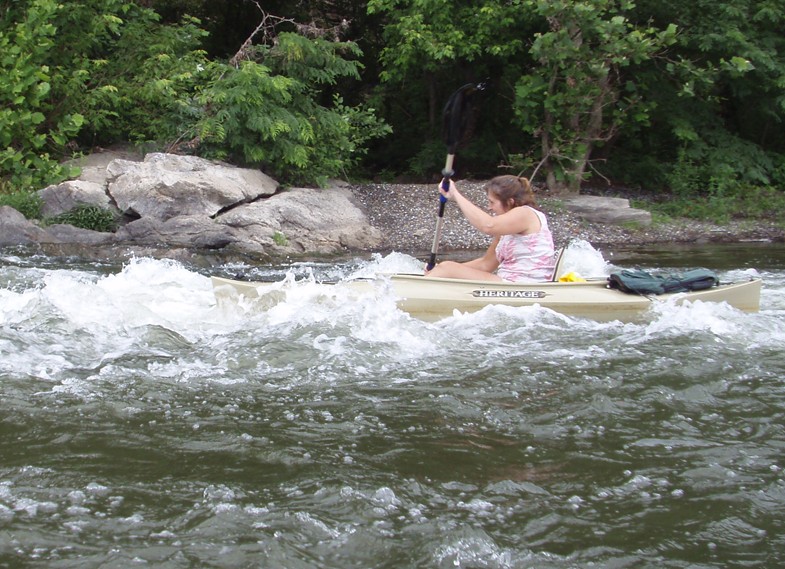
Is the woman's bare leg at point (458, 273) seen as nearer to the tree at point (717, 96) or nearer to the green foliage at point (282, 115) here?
the green foliage at point (282, 115)

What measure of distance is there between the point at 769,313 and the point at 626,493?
374 centimetres

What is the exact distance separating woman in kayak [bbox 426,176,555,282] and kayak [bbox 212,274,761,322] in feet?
0.85

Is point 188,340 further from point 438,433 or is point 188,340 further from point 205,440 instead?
point 438,433

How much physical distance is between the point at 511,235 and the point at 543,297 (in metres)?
0.55

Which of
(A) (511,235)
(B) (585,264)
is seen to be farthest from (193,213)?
(A) (511,235)

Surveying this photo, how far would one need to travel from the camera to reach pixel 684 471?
3672 mm

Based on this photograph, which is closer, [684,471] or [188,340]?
[684,471]

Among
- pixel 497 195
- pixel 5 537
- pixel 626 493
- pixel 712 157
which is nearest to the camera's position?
pixel 5 537

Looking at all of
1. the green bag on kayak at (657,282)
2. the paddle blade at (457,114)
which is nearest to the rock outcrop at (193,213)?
the paddle blade at (457,114)

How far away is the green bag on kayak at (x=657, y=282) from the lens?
626cm

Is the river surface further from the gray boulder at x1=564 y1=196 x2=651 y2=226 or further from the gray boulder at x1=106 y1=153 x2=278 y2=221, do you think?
the gray boulder at x1=564 y1=196 x2=651 y2=226

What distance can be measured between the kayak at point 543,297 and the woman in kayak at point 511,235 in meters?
0.26

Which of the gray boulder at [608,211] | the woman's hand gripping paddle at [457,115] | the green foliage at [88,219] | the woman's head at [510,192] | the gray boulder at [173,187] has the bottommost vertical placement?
the green foliage at [88,219]

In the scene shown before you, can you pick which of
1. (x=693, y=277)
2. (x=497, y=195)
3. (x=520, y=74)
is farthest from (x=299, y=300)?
(x=520, y=74)
